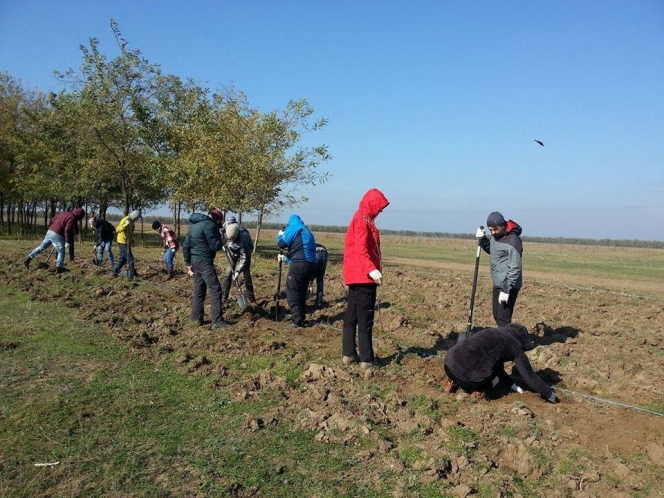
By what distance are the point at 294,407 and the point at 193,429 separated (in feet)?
3.44

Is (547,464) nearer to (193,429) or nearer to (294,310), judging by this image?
(193,429)

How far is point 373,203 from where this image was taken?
676cm

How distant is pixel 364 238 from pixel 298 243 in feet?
8.18

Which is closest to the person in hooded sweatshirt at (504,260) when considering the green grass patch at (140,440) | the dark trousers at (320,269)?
the dark trousers at (320,269)

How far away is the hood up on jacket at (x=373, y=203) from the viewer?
6746 millimetres

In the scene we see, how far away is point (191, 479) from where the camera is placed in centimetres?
408

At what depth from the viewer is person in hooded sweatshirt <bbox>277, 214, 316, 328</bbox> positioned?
899 centimetres

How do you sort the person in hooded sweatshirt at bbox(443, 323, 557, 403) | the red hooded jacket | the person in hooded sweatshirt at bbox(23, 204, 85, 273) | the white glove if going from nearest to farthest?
1. the person in hooded sweatshirt at bbox(443, 323, 557, 403)
2. the white glove
3. the red hooded jacket
4. the person in hooded sweatshirt at bbox(23, 204, 85, 273)

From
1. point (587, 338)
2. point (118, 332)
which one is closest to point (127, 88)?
point (118, 332)

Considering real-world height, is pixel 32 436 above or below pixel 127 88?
below

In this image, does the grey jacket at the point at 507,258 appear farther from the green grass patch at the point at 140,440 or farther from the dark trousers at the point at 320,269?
the green grass patch at the point at 140,440

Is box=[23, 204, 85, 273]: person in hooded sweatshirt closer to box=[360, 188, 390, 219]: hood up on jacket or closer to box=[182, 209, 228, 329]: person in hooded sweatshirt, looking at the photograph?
box=[182, 209, 228, 329]: person in hooded sweatshirt

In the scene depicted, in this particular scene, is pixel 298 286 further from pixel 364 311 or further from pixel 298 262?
pixel 364 311

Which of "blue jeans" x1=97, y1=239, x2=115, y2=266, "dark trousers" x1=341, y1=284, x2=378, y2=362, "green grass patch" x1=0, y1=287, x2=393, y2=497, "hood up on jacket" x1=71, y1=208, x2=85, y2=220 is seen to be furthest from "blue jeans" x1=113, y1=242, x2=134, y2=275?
"dark trousers" x1=341, y1=284, x2=378, y2=362
